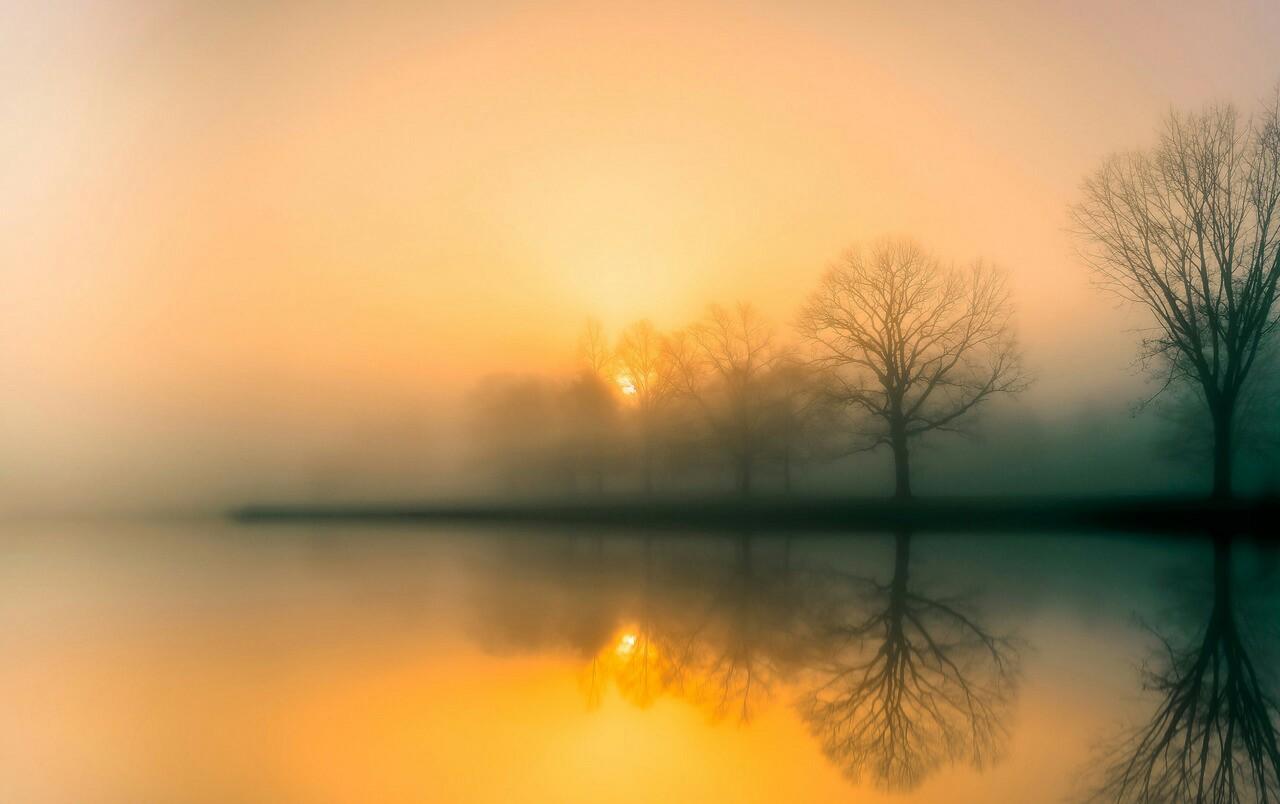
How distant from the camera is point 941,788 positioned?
6.16 ft

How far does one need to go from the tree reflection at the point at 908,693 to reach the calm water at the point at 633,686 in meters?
0.01

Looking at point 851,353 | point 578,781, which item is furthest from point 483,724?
point 851,353

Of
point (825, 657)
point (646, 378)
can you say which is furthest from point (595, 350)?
point (825, 657)

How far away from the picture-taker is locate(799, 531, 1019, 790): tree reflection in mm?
2100

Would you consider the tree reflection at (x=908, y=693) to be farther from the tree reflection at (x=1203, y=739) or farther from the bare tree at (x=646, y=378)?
the bare tree at (x=646, y=378)

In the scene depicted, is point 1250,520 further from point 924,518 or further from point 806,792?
point 806,792

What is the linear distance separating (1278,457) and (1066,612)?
10632mm

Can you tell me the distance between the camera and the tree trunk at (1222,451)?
448 inches

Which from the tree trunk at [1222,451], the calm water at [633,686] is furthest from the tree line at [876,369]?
the calm water at [633,686]

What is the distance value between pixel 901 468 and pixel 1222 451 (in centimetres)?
Result: 423

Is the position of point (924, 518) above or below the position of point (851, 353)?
below

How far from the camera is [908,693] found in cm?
265

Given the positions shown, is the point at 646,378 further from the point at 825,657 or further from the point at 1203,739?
the point at 1203,739

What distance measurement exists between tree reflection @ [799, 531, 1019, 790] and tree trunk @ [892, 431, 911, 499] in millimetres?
9978
